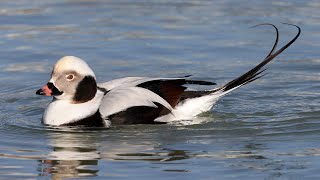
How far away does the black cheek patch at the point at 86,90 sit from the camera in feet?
27.9

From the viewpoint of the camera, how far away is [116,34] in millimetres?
11992

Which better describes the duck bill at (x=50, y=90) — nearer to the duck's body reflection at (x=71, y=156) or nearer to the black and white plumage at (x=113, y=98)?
the black and white plumage at (x=113, y=98)

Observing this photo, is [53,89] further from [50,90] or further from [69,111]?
[69,111]

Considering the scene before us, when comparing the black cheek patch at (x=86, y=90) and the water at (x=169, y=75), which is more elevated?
the black cheek patch at (x=86, y=90)

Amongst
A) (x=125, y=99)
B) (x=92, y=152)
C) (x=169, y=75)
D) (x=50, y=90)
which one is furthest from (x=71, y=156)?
(x=169, y=75)

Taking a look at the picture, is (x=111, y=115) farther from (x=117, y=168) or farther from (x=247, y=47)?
(x=247, y=47)

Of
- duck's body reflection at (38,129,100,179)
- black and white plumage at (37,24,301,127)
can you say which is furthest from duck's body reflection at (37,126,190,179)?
black and white plumage at (37,24,301,127)

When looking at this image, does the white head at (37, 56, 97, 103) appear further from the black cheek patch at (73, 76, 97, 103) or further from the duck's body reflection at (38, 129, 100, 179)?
the duck's body reflection at (38, 129, 100, 179)

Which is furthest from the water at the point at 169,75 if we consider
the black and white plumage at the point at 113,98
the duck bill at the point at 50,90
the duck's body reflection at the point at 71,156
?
the duck bill at the point at 50,90

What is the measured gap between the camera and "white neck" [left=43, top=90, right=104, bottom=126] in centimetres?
843

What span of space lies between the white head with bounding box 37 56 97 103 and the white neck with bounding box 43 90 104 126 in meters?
0.05

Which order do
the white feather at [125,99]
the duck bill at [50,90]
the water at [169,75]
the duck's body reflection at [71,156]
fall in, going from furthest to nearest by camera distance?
the duck bill at [50,90] < the white feather at [125,99] < the water at [169,75] < the duck's body reflection at [71,156]

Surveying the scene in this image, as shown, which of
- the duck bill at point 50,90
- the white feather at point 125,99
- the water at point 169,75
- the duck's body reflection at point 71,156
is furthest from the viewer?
the duck bill at point 50,90

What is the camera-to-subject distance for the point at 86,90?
8.53 metres
